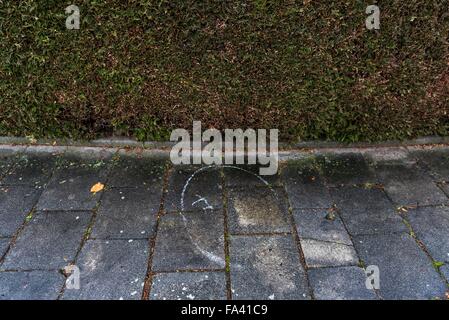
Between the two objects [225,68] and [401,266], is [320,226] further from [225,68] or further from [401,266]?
[225,68]

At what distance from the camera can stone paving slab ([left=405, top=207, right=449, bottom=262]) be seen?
9.16ft

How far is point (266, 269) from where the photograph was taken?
263 cm

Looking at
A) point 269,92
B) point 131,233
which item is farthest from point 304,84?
point 131,233

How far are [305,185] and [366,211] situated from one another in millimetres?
571

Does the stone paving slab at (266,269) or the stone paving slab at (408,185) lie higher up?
the stone paving slab at (408,185)

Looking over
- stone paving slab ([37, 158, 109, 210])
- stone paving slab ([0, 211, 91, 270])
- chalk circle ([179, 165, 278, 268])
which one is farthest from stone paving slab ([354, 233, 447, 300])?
stone paving slab ([37, 158, 109, 210])

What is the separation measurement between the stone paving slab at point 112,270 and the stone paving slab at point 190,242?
0.14 m

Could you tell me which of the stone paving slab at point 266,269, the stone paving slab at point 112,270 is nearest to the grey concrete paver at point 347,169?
the stone paving slab at point 266,269

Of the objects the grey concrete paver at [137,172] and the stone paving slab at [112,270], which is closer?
the stone paving slab at [112,270]

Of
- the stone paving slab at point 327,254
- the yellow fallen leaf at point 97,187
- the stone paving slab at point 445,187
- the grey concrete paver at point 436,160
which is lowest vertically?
the stone paving slab at point 327,254

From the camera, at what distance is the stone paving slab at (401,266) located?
2486 millimetres

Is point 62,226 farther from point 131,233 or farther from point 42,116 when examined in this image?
point 42,116

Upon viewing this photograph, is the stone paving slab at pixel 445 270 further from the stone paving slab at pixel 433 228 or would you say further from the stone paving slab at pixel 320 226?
the stone paving slab at pixel 320 226

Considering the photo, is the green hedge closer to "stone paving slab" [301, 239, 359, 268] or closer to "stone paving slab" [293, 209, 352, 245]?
"stone paving slab" [293, 209, 352, 245]
